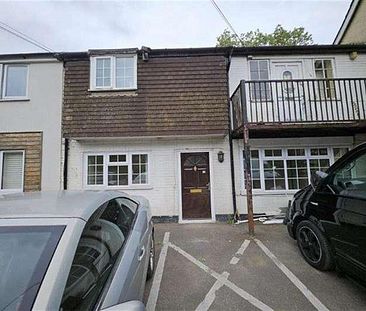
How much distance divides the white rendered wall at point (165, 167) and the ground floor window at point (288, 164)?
3.52 feet

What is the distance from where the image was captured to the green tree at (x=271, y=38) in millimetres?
19453

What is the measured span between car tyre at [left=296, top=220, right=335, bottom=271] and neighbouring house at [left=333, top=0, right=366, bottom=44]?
9593mm

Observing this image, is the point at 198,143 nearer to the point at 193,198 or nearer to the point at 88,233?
the point at 193,198

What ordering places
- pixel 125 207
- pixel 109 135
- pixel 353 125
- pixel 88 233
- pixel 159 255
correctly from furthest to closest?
pixel 109 135, pixel 353 125, pixel 159 255, pixel 125 207, pixel 88 233

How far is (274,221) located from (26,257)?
7498mm

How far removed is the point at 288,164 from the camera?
8.71 meters

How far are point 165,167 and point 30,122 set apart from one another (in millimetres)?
4723

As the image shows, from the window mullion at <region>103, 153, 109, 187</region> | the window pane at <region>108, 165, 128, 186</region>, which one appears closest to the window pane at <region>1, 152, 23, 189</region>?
the window mullion at <region>103, 153, 109, 187</region>

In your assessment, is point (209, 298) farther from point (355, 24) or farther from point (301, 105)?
point (355, 24)

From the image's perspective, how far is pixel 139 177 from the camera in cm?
862

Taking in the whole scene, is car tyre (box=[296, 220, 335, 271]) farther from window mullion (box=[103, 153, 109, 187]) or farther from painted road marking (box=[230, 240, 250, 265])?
window mullion (box=[103, 153, 109, 187])

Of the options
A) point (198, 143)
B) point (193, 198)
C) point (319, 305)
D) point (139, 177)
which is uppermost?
point (198, 143)

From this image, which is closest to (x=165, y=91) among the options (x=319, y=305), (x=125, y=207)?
(x=125, y=207)

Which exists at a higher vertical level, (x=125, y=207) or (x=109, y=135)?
(x=109, y=135)
